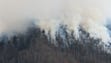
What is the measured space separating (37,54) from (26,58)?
4.63 metres

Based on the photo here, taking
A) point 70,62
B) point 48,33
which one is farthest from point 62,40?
point 70,62

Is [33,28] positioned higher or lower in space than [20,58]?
higher

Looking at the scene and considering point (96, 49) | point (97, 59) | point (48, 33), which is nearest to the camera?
point (97, 59)

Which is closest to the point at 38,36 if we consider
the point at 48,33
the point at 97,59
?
the point at 48,33

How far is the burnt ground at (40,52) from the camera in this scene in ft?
318

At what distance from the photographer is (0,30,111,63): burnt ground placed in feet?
318

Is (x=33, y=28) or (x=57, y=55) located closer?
(x=57, y=55)

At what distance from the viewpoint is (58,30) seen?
117 m

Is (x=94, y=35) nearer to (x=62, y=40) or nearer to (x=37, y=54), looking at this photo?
(x=62, y=40)

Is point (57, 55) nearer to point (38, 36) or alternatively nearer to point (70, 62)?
point (70, 62)

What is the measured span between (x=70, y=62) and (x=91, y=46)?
38.8 feet

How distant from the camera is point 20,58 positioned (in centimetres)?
9875

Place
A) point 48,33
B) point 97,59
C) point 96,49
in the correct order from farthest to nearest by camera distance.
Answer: point 48,33 → point 96,49 → point 97,59

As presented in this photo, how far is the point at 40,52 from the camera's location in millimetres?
104812
